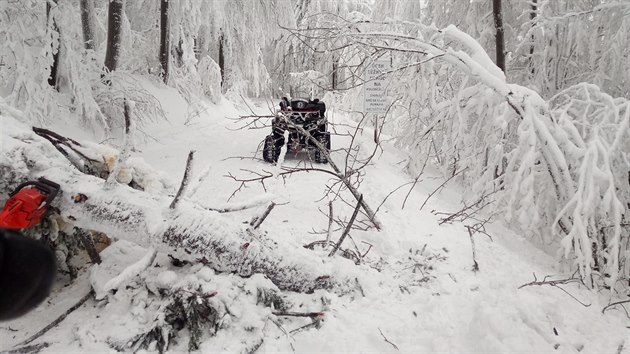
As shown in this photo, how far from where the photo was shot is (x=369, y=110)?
6.47m

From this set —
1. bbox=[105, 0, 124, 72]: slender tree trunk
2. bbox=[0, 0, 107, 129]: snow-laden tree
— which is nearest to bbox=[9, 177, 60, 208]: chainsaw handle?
bbox=[0, 0, 107, 129]: snow-laden tree

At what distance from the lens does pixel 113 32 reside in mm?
7570

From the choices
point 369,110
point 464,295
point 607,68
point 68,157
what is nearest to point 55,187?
point 68,157

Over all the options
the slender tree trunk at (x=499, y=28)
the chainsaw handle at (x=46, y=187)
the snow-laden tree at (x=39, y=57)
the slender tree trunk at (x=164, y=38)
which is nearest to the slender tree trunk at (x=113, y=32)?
the snow-laden tree at (x=39, y=57)

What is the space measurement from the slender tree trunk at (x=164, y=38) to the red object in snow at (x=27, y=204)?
9.07 m

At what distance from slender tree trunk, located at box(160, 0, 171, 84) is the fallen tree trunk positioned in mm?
8560

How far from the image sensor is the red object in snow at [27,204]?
2.08 meters

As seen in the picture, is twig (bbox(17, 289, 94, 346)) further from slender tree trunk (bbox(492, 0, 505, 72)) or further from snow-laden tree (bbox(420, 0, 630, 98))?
slender tree trunk (bbox(492, 0, 505, 72))

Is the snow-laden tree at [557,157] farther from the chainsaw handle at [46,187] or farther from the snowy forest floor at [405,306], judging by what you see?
the chainsaw handle at [46,187]

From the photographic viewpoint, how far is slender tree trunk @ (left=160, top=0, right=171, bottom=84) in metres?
10.2

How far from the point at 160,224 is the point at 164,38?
9.43m

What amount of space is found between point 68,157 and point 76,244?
0.69 meters

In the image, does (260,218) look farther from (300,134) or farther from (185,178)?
(300,134)

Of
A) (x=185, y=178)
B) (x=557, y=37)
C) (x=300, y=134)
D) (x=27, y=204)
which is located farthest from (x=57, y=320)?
(x=557, y=37)
